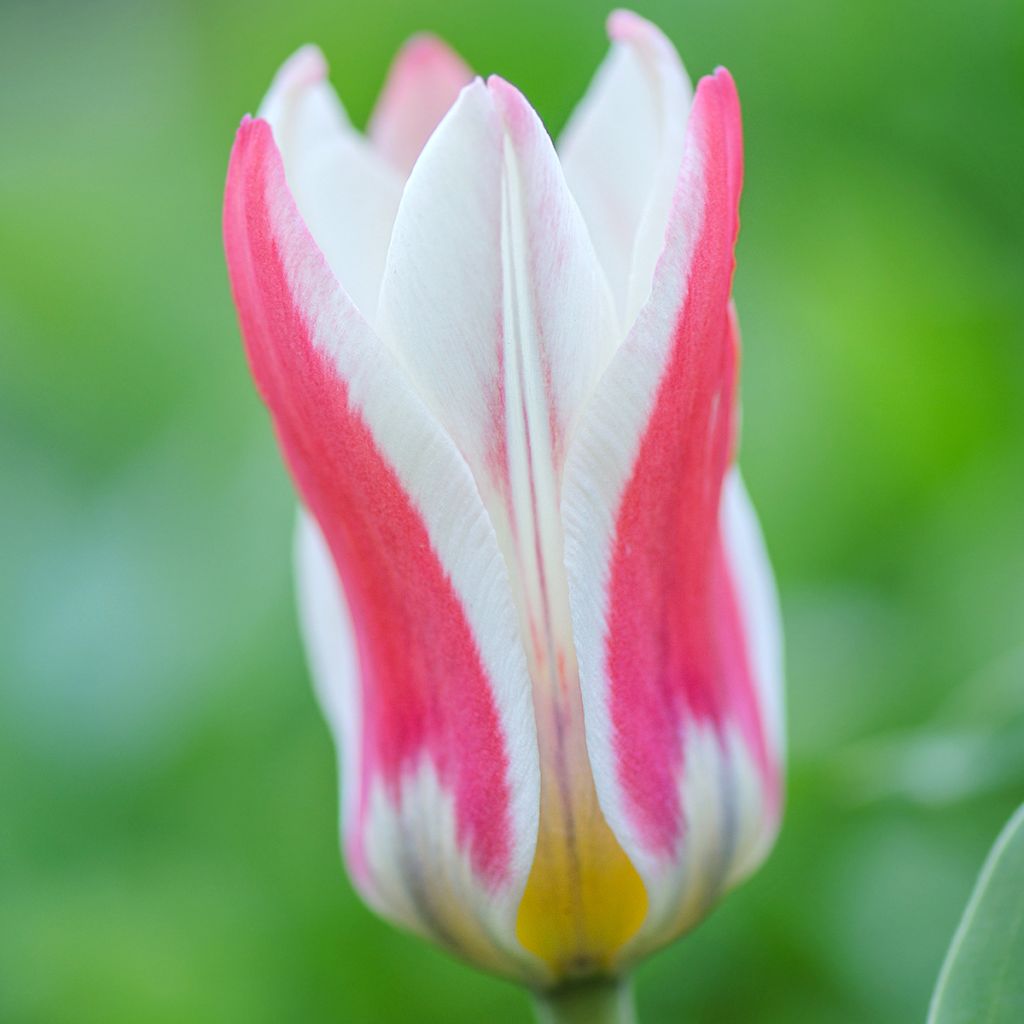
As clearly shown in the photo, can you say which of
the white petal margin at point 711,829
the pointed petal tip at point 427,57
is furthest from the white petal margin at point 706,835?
the pointed petal tip at point 427,57

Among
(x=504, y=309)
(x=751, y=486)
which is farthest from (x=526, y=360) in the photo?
(x=751, y=486)

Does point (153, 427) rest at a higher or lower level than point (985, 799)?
higher

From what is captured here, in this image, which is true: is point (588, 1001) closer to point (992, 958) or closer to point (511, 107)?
point (992, 958)

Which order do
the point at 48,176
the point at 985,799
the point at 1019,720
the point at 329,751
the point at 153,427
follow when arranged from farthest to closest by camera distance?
the point at 48,176 → the point at 153,427 → the point at 329,751 → the point at 985,799 → the point at 1019,720

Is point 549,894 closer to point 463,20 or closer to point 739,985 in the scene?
point 739,985

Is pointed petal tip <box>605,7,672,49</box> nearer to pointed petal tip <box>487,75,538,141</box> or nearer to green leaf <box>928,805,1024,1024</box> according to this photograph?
pointed petal tip <box>487,75,538,141</box>

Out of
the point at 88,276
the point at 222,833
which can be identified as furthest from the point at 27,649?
the point at 88,276
